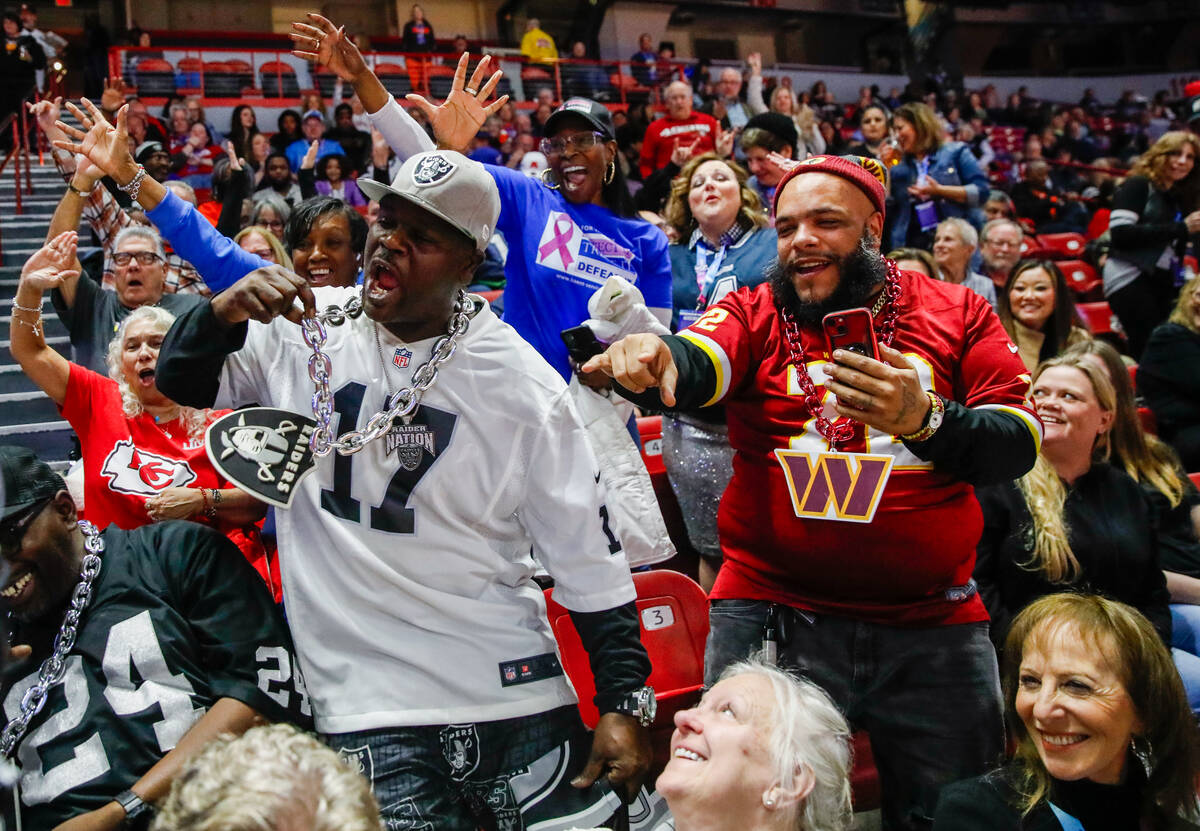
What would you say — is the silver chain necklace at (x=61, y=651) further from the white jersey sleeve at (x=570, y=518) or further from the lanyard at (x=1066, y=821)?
the lanyard at (x=1066, y=821)

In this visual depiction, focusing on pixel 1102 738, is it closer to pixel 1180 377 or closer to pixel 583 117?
pixel 583 117

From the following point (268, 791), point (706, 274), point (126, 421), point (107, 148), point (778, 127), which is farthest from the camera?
point (778, 127)

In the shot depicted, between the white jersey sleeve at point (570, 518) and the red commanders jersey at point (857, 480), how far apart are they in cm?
32

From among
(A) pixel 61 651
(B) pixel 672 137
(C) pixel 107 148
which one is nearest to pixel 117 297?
(C) pixel 107 148

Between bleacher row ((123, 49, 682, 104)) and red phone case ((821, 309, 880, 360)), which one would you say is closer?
red phone case ((821, 309, 880, 360))

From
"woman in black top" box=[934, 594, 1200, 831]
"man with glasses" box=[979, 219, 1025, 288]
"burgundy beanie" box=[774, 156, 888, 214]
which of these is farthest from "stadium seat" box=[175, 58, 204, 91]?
"woman in black top" box=[934, 594, 1200, 831]

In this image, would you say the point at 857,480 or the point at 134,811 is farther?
the point at 857,480

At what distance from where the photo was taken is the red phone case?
82.5 inches

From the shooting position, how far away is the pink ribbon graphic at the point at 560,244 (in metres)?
3.40

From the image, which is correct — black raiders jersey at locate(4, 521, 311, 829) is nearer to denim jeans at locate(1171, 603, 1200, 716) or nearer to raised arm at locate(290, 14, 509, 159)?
raised arm at locate(290, 14, 509, 159)

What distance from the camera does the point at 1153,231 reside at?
600 cm

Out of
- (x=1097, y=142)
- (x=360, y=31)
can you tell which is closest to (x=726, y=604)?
(x=1097, y=142)

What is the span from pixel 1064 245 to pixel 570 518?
32.0 feet

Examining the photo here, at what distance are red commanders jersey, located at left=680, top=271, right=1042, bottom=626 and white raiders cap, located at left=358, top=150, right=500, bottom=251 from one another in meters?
0.50
